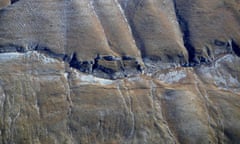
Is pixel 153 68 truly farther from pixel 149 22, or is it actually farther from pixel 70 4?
pixel 70 4

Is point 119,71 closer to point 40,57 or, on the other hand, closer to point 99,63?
point 99,63

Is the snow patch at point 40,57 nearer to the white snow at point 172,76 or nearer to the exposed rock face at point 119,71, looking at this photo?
the exposed rock face at point 119,71

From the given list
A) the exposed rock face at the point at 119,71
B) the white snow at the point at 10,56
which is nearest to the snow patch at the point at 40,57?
the exposed rock face at the point at 119,71

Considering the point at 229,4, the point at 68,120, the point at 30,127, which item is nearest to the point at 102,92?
the point at 68,120

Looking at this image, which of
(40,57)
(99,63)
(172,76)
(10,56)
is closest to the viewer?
(99,63)

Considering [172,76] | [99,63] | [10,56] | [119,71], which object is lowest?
[172,76]

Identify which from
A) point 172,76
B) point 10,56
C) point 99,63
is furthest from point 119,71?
point 10,56
